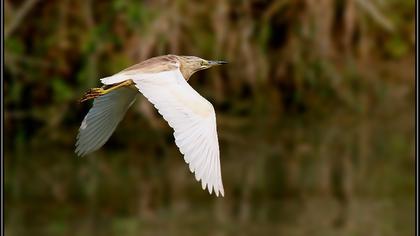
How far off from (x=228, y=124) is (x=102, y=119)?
5.63m

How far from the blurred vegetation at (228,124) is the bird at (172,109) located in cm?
332

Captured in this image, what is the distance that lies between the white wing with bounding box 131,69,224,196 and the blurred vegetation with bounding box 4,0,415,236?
12.3 ft

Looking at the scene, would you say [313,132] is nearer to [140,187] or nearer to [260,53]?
[260,53]

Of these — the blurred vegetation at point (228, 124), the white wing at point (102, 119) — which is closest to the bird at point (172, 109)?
the white wing at point (102, 119)

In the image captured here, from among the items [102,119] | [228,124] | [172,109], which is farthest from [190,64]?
[228,124]

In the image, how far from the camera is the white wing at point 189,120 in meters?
3.78

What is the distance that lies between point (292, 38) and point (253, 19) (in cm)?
36

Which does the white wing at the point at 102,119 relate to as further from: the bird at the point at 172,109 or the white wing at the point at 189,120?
the white wing at the point at 189,120

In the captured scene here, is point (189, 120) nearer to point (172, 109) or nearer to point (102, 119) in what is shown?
point (172, 109)

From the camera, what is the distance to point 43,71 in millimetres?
9695

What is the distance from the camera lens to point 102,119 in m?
4.48

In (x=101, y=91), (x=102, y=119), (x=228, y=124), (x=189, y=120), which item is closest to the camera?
(x=189, y=120)

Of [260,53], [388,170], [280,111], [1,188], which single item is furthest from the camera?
[280,111]

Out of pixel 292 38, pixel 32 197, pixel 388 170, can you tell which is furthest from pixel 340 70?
pixel 32 197
